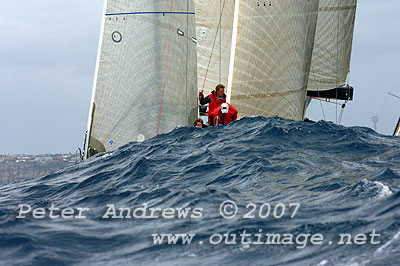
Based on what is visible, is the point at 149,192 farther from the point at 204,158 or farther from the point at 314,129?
the point at 314,129

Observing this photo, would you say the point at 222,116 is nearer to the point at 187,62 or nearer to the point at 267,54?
the point at 187,62

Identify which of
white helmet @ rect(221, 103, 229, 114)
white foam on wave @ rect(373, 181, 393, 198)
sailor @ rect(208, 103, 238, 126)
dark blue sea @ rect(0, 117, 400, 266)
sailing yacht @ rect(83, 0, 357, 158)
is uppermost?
sailing yacht @ rect(83, 0, 357, 158)

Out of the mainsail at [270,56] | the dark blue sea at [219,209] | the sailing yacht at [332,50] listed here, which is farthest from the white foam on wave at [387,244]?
→ the sailing yacht at [332,50]

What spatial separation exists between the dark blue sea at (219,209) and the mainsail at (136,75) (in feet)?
10.9

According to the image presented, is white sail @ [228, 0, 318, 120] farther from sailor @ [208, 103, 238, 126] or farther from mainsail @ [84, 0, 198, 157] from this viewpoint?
sailor @ [208, 103, 238, 126]

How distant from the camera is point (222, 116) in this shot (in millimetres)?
14945

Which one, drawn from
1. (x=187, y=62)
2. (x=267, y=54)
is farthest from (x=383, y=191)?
(x=267, y=54)

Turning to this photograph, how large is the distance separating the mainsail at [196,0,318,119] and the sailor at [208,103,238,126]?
2.13 meters

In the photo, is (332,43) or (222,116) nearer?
(222,116)

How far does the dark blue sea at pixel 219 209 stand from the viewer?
4840 mm

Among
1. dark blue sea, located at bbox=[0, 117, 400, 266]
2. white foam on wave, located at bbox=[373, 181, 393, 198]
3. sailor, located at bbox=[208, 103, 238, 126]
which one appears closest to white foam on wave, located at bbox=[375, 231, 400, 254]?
dark blue sea, located at bbox=[0, 117, 400, 266]

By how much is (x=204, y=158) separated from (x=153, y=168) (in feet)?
3.80

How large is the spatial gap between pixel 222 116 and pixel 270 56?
11.6 ft

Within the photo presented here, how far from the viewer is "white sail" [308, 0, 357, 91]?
24188 mm
